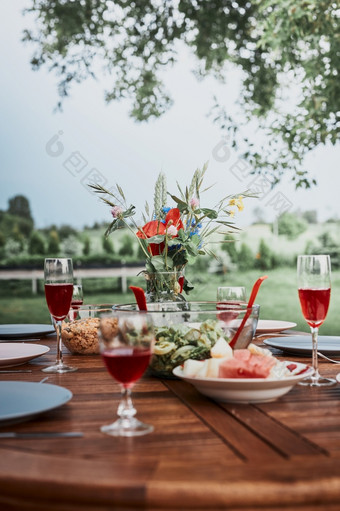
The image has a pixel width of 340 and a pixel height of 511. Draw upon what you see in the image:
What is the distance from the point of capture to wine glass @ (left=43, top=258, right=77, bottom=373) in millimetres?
1275

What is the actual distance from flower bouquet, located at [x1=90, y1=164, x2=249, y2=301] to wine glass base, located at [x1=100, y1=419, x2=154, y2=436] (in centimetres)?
60

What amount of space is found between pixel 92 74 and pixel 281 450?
6077 mm

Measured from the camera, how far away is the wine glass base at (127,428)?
2.58 feet

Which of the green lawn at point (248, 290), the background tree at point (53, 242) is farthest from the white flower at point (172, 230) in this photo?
the background tree at point (53, 242)

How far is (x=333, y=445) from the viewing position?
2.43 feet

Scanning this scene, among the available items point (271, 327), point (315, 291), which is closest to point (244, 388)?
point (315, 291)

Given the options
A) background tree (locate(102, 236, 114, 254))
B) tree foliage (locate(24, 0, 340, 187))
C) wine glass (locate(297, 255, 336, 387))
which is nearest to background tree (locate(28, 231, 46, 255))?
background tree (locate(102, 236, 114, 254))

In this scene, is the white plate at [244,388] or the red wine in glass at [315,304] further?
the red wine in glass at [315,304]

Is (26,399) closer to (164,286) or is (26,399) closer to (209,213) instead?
(164,286)

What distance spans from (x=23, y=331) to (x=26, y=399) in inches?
39.0

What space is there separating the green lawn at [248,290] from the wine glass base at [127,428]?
705cm

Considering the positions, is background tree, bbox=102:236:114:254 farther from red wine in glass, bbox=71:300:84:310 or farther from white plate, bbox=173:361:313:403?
white plate, bbox=173:361:313:403

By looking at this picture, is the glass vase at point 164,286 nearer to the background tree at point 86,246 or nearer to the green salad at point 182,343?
the green salad at point 182,343

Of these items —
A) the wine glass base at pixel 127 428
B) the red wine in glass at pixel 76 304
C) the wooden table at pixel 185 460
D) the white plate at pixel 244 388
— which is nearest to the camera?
the wooden table at pixel 185 460
